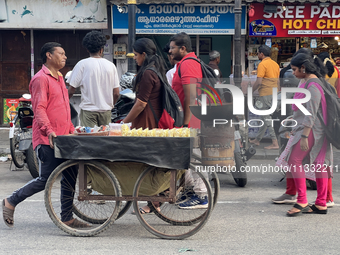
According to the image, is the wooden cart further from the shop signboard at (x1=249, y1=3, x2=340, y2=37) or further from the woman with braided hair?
the shop signboard at (x1=249, y1=3, x2=340, y2=37)

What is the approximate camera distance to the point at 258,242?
14.9 ft

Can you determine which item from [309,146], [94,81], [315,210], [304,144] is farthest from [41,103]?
[315,210]

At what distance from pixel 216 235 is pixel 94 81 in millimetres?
2471

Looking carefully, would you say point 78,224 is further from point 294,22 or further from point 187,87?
point 294,22

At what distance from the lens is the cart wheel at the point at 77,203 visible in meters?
4.61

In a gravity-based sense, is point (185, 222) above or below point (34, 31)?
below

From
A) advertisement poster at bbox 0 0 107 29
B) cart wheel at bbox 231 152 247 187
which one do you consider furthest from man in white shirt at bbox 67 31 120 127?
advertisement poster at bbox 0 0 107 29

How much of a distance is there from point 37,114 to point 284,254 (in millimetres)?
2600

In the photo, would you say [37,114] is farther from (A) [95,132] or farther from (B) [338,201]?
(B) [338,201]

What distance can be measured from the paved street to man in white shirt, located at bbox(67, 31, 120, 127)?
1286 mm

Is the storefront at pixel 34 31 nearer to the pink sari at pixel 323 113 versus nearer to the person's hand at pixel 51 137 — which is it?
the pink sari at pixel 323 113

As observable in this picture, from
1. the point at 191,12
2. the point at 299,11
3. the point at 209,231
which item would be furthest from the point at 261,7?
the point at 209,231

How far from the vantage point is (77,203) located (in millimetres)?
5082

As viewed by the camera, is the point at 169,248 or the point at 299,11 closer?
the point at 169,248
